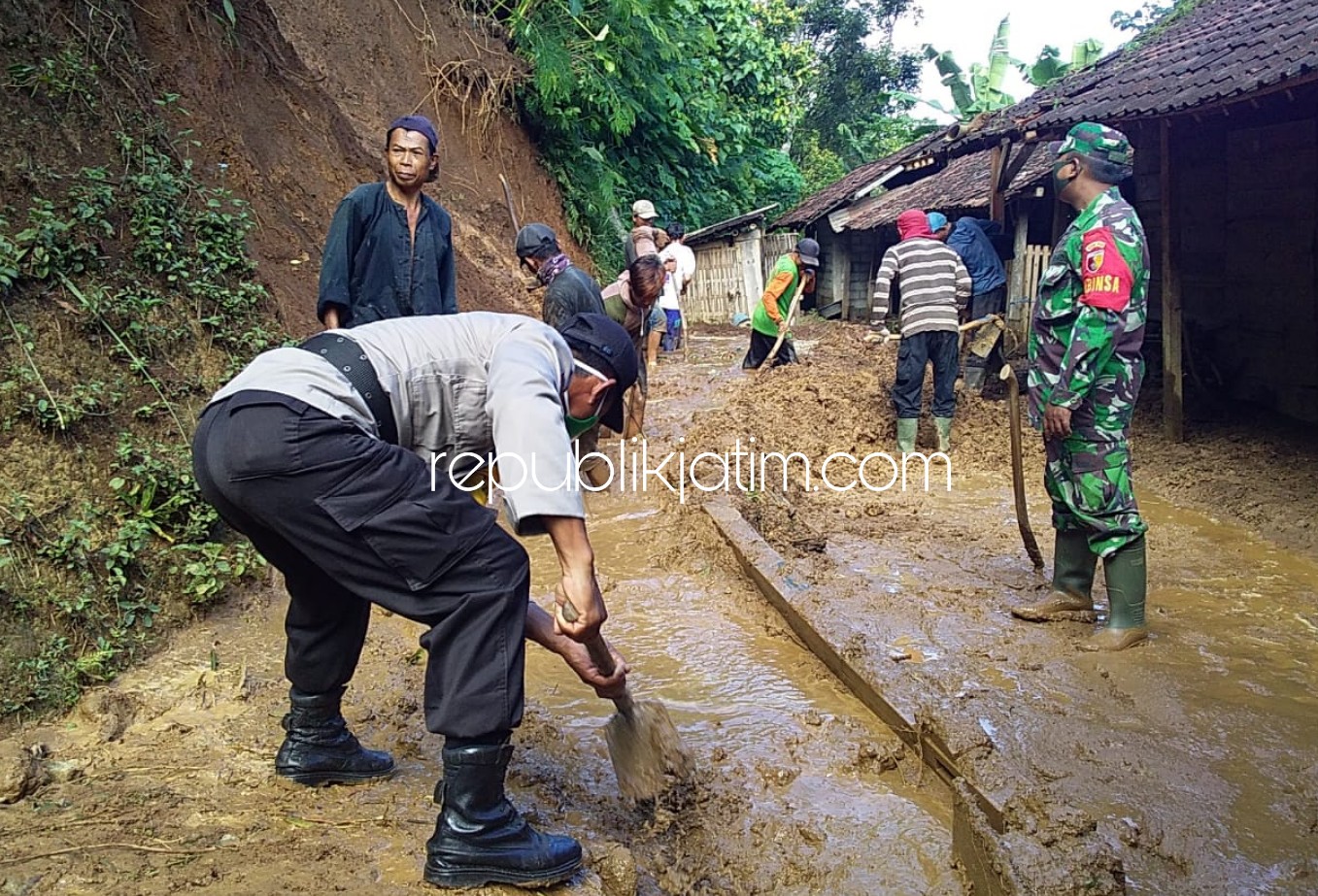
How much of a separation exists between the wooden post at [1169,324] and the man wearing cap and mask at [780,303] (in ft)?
10.1

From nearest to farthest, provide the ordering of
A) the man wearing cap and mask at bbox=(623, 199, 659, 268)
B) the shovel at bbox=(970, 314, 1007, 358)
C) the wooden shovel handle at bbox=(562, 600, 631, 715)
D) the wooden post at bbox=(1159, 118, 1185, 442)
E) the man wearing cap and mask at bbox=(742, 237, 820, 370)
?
the wooden shovel handle at bbox=(562, 600, 631, 715), the wooden post at bbox=(1159, 118, 1185, 442), the shovel at bbox=(970, 314, 1007, 358), the man wearing cap and mask at bbox=(742, 237, 820, 370), the man wearing cap and mask at bbox=(623, 199, 659, 268)

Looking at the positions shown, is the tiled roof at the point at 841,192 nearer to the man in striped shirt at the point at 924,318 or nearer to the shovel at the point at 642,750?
the man in striped shirt at the point at 924,318

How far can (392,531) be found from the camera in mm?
1976

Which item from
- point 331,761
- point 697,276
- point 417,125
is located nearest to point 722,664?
point 331,761

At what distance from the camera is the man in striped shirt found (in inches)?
282

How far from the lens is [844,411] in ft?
25.8

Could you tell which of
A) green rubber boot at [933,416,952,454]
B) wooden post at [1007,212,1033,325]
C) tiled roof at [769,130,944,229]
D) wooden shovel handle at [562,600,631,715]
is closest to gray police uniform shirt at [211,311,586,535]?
wooden shovel handle at [562,600,631,715]

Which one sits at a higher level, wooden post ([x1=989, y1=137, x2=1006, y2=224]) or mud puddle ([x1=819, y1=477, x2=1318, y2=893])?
wooden post ([x1=989, y1=137, x2=1006, y2=224])

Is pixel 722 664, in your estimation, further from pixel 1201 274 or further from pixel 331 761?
pixel 1201 274

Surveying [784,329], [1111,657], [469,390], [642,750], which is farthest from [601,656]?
[784,329]

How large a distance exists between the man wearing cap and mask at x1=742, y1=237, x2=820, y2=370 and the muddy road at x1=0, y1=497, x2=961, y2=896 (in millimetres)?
6211

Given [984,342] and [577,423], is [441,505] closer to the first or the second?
[577,423]

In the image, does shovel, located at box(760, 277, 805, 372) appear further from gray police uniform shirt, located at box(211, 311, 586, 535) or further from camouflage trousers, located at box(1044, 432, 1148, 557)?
gray police uniform shirt, located at box(211, 311, 586, 535)

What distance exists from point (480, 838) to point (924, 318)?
19.7 feet
